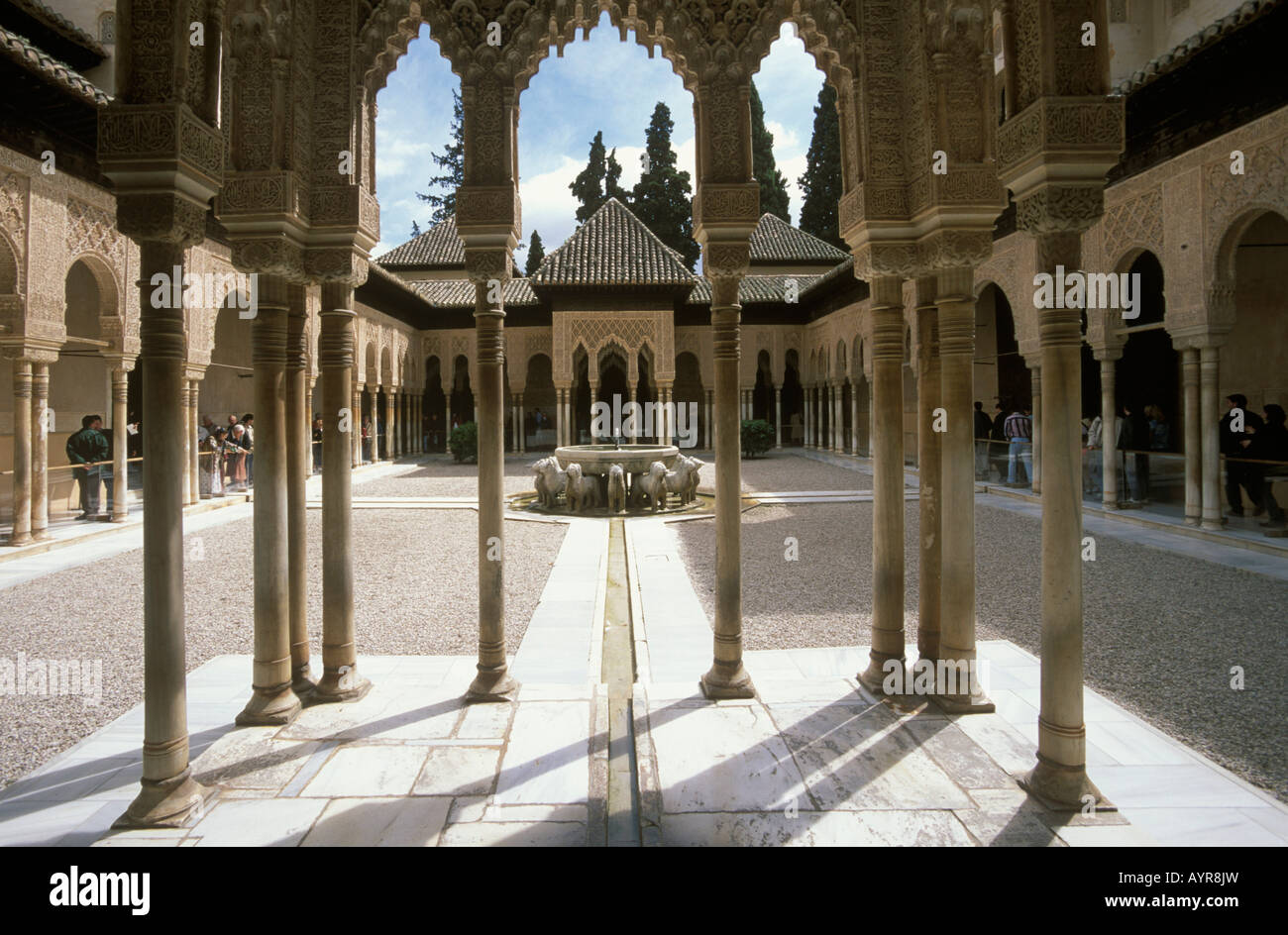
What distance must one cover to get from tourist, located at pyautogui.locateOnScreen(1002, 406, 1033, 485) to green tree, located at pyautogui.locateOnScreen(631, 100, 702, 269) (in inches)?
1042

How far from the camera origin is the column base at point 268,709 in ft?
13.6

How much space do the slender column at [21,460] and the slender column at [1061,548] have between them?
12683 millimetres

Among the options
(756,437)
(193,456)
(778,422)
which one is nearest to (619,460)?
(193,456)

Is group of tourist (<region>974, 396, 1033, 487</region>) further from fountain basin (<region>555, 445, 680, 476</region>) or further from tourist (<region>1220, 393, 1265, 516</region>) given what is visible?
fountain basin (<region>555, 445, 680, 476</region>)

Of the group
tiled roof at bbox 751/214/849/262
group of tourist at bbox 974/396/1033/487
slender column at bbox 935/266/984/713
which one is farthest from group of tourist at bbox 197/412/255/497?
tiled roof at bbox 751/214/849/262

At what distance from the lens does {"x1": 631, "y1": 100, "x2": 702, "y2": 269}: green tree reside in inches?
1510

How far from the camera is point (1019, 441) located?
14750 mm

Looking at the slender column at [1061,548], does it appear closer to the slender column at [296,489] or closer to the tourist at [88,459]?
the slender column at [296,489]

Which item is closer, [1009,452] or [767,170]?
[1009,452]

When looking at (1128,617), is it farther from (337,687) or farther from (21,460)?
(21,460)

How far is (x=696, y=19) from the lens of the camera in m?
4.56

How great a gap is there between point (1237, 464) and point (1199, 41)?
18.4ft
